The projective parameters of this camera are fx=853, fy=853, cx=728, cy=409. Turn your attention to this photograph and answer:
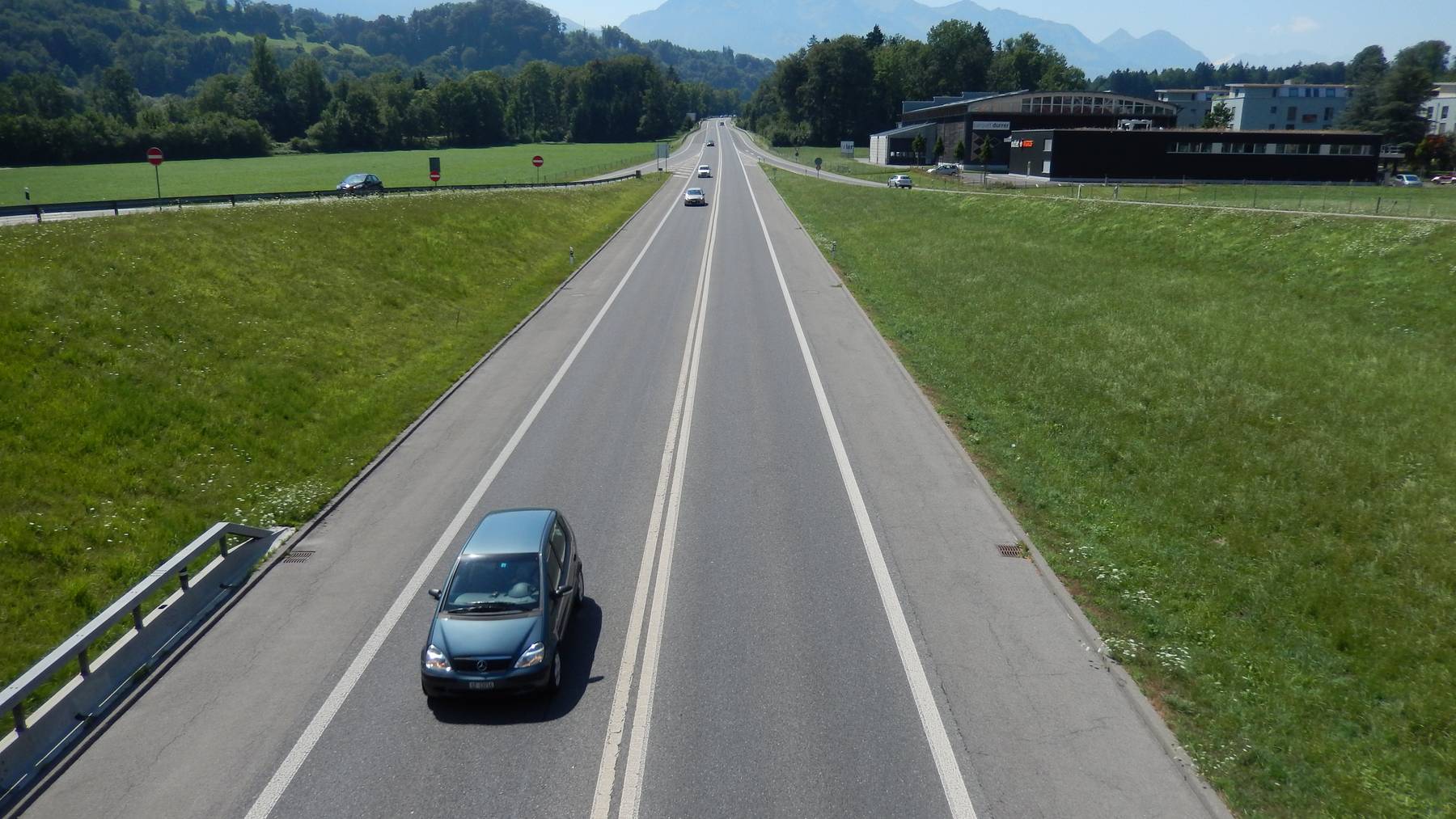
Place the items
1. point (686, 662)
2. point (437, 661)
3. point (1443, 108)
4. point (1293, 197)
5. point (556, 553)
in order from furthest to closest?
point (1443, 108)
point (1293, 197)
point (556, 553)
point (686, 662)
point (437, 661)

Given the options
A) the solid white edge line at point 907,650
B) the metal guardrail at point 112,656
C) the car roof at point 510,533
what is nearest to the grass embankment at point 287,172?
the metal guardrail at point 112,656

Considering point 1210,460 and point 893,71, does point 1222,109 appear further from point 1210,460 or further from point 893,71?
point 1210,460

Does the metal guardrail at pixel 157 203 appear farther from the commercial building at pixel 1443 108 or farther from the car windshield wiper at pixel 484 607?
the commercial building at pixel 1443 108

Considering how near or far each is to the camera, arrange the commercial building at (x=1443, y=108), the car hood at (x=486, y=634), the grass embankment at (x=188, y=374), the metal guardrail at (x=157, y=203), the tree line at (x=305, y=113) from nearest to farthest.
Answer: the car hood at (x=486, y=634)
the grass embankment at (x=188, y=374)
the metal guardrail at (x=157, y=203)
the tree line at (x=305, y=113)
the commercial building at (x=1443, y=108)

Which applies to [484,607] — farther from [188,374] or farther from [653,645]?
[188,374]

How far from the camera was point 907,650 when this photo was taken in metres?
10.9

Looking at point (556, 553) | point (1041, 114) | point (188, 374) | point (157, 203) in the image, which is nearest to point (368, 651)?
point (556, 553)

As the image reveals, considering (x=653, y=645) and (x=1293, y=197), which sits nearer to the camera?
(x=653, y=645)

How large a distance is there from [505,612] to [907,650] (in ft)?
16.6

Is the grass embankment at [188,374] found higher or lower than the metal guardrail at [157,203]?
lower

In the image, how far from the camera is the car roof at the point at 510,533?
11.1m

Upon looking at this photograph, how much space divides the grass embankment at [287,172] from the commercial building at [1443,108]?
4597 inches

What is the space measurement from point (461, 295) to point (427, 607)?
22275mm

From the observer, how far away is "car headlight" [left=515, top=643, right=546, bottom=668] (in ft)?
31.8
